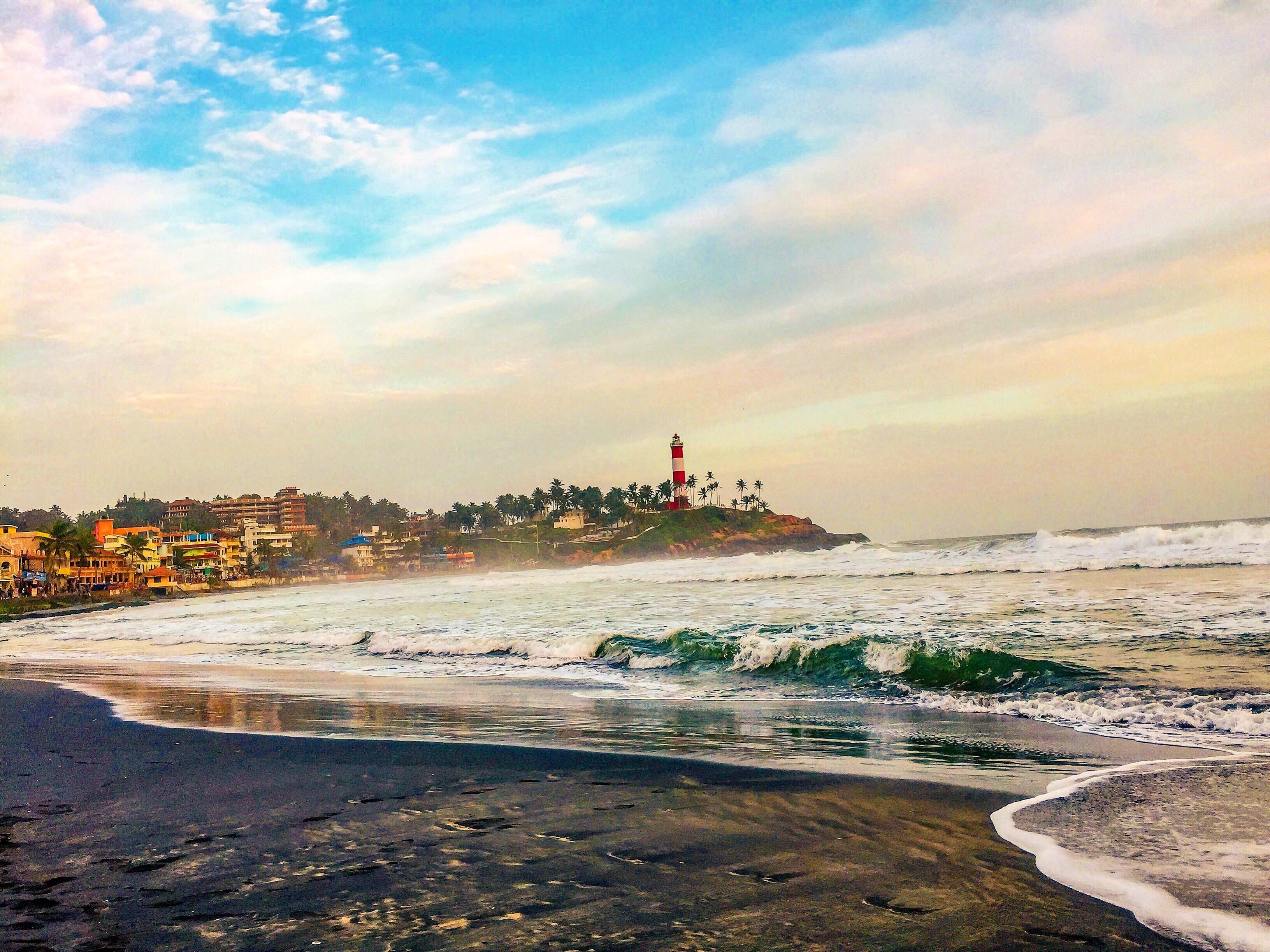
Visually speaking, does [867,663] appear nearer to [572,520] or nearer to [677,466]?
[677,466]

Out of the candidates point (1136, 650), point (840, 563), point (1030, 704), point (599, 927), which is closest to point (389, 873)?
point (599, 927)

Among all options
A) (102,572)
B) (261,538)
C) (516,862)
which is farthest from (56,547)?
(516,862)

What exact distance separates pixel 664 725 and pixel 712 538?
5498 inches

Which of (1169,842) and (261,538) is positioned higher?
(1169,842)

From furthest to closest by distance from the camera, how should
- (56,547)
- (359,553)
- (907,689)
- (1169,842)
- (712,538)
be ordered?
(359,553), (712,538), (56,547), (907,689), (1169,842)

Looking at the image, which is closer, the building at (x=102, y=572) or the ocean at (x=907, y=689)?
the ocean at (x=907, y=689)

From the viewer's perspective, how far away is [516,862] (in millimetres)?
4117

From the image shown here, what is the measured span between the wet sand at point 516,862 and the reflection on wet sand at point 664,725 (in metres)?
0.71

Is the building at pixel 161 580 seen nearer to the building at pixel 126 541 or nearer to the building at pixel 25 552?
the building at pixel 126 541

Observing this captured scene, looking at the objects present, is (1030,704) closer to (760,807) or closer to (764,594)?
(760,807)

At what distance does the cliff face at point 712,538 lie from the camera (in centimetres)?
14162

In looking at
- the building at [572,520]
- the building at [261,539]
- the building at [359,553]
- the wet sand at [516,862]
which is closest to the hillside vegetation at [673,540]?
the building at [572,520]

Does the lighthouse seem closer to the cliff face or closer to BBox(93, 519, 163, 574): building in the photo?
the cliff face

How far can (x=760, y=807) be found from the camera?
5.16 meters
